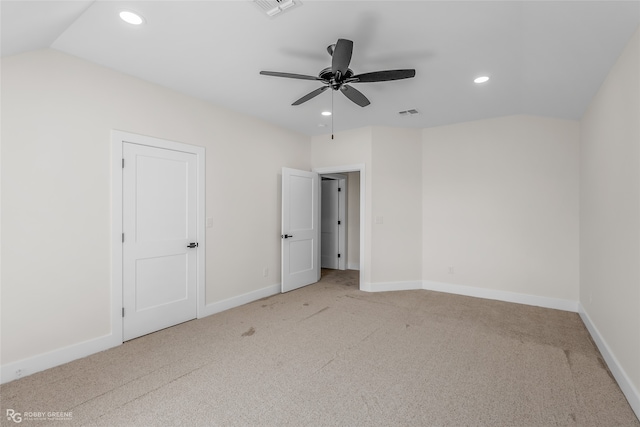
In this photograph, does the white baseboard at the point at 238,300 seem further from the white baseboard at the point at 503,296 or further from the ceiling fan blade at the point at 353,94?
the ceiling fan blade at the point at 353,94

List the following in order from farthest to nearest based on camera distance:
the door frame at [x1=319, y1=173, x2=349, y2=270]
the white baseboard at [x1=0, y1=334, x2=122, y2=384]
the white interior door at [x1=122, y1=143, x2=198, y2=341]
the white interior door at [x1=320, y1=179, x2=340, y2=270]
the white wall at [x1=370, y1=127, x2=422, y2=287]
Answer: the white interior door at [x1=320, y1=179, x2=340, y2=270] → the door frame at [x1=319, y1=173, x2=349, y2=270] → the white wall at [x1=370, y1=127, x2=422, y2=287] → the white interior door at [x1=122, y1=143, x2=198, y2=341] → the white baseboard at [x1=0, y1=334, x2=122, y2=384]

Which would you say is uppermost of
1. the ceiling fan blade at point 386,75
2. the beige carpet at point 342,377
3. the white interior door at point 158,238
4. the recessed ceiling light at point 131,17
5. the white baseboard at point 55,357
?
the recessed ceiling light at point 131,17

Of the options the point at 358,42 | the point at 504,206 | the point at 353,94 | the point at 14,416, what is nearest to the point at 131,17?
the point at 358,42

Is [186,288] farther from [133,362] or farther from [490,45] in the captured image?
[490,45]

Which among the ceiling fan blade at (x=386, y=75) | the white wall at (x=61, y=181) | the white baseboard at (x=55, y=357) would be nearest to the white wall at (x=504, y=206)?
the ceiling fan blade at (x=386, y=75)

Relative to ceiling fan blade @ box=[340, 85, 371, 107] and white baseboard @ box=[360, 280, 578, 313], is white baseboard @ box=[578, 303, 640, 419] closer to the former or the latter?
white baseboard @ box=[360, 280, 578, 313]

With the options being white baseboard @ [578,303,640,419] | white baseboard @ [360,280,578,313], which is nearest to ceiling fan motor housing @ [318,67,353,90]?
white baseboard @ [578,303,640,419]

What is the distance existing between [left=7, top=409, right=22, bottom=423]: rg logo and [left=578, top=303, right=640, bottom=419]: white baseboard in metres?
3.86

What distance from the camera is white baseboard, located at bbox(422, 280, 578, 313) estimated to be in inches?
154

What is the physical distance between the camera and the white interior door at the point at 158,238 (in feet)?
9.83

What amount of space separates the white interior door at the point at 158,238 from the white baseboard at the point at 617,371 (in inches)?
154

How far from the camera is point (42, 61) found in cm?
243

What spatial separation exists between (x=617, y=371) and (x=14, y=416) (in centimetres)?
421

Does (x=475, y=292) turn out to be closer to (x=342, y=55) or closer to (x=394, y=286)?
(x=394, y=286)
